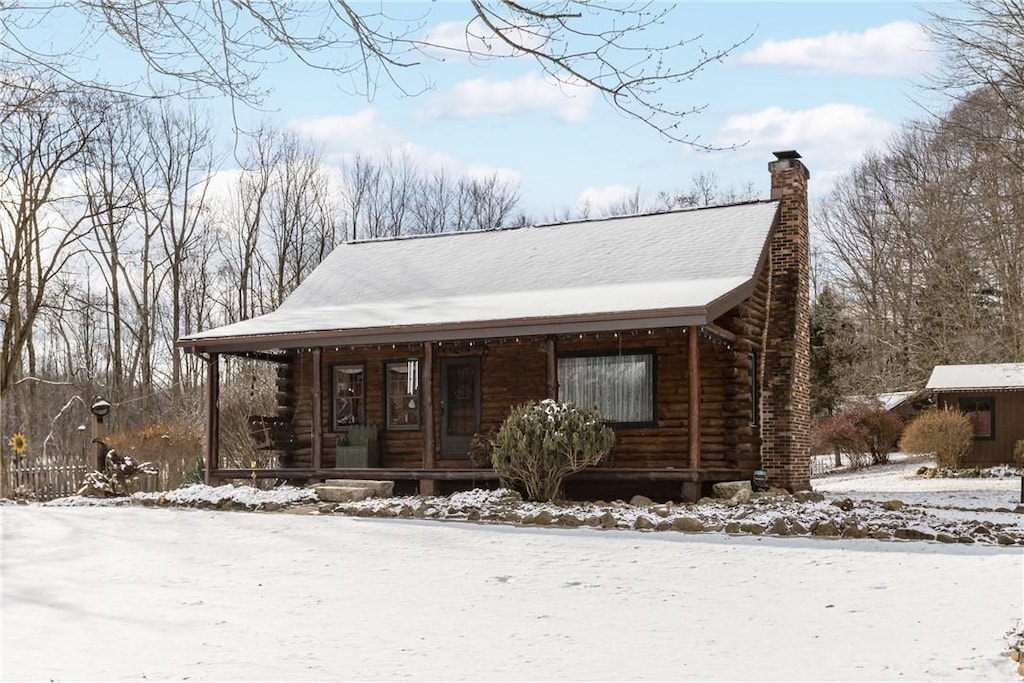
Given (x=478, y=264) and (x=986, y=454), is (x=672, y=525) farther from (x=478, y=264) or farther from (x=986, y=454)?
(x=986, y=454)

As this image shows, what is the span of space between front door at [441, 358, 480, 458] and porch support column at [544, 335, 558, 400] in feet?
8.05

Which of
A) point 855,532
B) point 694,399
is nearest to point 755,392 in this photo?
point 694,399

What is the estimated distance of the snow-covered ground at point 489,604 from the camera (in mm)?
7660

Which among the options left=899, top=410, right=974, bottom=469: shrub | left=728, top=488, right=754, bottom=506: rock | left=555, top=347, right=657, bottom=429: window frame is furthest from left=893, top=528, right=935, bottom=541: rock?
left=899, top=410, right=974, bottom=469: shrub

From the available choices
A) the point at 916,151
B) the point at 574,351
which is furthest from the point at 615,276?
the point at 916,151

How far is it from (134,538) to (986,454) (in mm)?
25346

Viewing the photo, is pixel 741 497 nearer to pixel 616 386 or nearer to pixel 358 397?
pixel 616 386

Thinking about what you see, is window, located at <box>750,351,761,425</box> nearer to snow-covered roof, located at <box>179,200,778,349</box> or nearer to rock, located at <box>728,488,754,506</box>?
snow-covered roof, located at <box>179,200,778,349</box>

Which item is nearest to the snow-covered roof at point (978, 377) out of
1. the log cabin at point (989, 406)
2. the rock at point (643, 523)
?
the log cabin at point (989, 406)

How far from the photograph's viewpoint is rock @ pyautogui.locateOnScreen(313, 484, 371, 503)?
1728 centimetres

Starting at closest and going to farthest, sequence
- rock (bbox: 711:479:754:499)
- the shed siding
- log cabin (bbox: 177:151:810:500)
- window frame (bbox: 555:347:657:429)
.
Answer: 1. rock (bbox: 711:479:754:499)
2. log cabin (bbox: 177:151:810:500)
3. window frame (bbox: 555:347:657:429)
4. the shed siding

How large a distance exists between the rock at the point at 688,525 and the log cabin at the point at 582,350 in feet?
10.4

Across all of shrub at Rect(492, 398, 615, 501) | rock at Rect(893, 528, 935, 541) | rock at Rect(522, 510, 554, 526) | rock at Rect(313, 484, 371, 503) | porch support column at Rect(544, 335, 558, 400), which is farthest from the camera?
porch support column at Rect(544, 335, 558, 400)

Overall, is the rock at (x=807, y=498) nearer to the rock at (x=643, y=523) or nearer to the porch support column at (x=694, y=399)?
the porch support column at (x=694, y=399)
